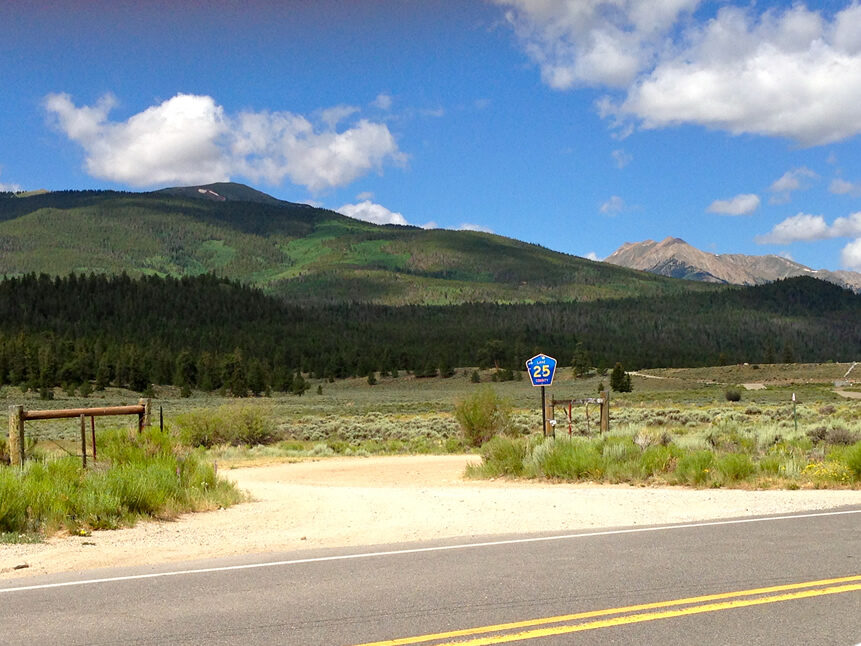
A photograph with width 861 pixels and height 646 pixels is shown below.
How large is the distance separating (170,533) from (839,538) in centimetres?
807

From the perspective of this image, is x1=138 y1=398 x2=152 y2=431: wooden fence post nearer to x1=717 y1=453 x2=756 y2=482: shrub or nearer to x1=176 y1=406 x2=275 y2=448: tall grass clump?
x1=717 y1=453 x2=756 y2=482: shrub

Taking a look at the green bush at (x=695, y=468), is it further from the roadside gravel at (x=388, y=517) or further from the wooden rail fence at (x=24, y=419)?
the wooden rail fence at (x=24, y=419)

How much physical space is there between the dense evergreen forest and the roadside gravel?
85.6m

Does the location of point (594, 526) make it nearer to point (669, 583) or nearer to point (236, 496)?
point (669, 583)

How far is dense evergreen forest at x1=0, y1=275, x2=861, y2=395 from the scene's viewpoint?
106938 millimetres

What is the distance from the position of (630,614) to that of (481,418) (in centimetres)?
2659

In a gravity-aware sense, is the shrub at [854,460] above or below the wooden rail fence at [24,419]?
below

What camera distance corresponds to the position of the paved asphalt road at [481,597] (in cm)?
627

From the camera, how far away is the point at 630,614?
667 cm

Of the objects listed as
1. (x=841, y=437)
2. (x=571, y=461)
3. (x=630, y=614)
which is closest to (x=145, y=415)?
(x=571, y=461)

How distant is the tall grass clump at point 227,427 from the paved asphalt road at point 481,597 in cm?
2837

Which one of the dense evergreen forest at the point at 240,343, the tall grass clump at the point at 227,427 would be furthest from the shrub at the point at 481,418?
the dense evergreen forest at the point at 240,343

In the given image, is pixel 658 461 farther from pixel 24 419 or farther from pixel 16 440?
pixel 16 440

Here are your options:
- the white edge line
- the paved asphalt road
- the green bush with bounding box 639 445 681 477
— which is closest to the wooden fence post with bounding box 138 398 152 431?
the paved asphalt road
